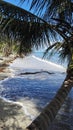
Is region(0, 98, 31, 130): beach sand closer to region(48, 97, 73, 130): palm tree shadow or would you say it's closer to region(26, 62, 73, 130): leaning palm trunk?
Answer: region(48, 97, 73, 130): palm tree shadow

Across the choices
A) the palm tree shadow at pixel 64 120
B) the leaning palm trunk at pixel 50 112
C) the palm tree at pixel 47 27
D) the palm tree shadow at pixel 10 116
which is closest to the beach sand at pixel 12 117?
the palm tree shadow at pixel 10 116

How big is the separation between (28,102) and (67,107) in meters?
→ 1.58

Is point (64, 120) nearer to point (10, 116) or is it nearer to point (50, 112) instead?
point (10, 116)

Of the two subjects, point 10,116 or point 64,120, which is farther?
point 64,120

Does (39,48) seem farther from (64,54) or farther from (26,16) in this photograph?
(64,54)

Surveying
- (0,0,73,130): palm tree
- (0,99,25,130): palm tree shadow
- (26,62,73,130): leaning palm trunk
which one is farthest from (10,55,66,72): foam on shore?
(26,62,73,130): leaning palm trunk

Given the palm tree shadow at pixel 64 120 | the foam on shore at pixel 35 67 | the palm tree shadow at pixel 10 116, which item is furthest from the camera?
the foam on shore at pixel 35 67

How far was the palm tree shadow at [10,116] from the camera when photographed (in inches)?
294

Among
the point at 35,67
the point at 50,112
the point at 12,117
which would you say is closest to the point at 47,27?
the point at 50,112

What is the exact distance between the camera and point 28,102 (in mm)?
11031

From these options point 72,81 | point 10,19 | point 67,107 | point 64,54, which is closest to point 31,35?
point 10,19

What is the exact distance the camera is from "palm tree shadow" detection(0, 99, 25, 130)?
24.5ft

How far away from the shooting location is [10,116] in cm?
843

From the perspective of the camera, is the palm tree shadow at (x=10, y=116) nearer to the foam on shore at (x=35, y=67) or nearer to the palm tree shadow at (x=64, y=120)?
the palm tree shadow at (x=64, y=120)
